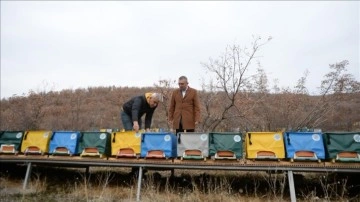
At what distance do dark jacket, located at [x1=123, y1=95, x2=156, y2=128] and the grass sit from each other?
154 centimetres

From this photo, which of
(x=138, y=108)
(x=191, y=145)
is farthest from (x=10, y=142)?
(x=191, y=145)

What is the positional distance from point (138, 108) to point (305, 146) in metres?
3.82

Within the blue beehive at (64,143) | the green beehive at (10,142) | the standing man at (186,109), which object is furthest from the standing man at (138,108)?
the green beehive at (10,142)

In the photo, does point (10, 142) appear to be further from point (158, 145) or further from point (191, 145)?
point (191, 145)

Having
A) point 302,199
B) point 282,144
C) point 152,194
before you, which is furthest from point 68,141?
point 302,199

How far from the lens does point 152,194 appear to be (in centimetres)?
629

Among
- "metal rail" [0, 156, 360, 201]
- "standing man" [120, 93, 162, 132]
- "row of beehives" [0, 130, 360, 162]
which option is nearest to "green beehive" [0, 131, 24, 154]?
"row of beehives" [0, 130, 360, 162]

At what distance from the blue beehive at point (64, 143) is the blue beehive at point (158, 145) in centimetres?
173

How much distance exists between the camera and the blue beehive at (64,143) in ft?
23.6

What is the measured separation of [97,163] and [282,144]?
4.09 metres

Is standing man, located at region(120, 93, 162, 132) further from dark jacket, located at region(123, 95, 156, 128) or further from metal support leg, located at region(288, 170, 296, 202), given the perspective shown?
metal support leg, located at region(288, 170, 296, 202)

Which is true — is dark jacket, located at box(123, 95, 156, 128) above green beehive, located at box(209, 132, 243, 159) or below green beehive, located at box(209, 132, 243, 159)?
above

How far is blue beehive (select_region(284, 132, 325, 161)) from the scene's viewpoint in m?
5.83

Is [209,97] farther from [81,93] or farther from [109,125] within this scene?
[81,93]
